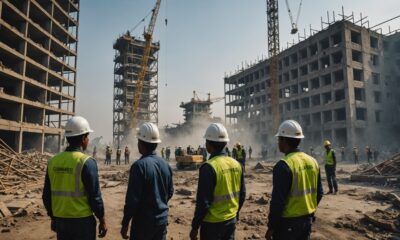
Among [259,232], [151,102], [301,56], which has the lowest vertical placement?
[259,232]

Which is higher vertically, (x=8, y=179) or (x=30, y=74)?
(x=30, y=74)

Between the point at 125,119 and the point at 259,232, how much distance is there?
53813 mm

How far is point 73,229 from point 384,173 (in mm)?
13599

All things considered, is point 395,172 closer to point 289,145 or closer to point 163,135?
point 289,145

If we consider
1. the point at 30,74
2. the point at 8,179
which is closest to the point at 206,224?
the point at 8,179

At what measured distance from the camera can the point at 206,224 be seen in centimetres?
299

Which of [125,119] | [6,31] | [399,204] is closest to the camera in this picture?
[399,204]

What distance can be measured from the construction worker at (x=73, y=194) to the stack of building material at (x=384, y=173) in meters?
12.4

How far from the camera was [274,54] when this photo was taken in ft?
152

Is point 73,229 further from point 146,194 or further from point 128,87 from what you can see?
point 128,87

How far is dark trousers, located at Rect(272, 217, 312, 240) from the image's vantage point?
9.75 feet

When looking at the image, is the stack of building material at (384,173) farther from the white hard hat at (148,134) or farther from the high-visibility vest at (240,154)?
the white hard hat at (148,134)

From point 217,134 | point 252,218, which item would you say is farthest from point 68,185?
point 252,218

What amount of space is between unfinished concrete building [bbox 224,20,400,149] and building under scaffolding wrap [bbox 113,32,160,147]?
91.5 feet
